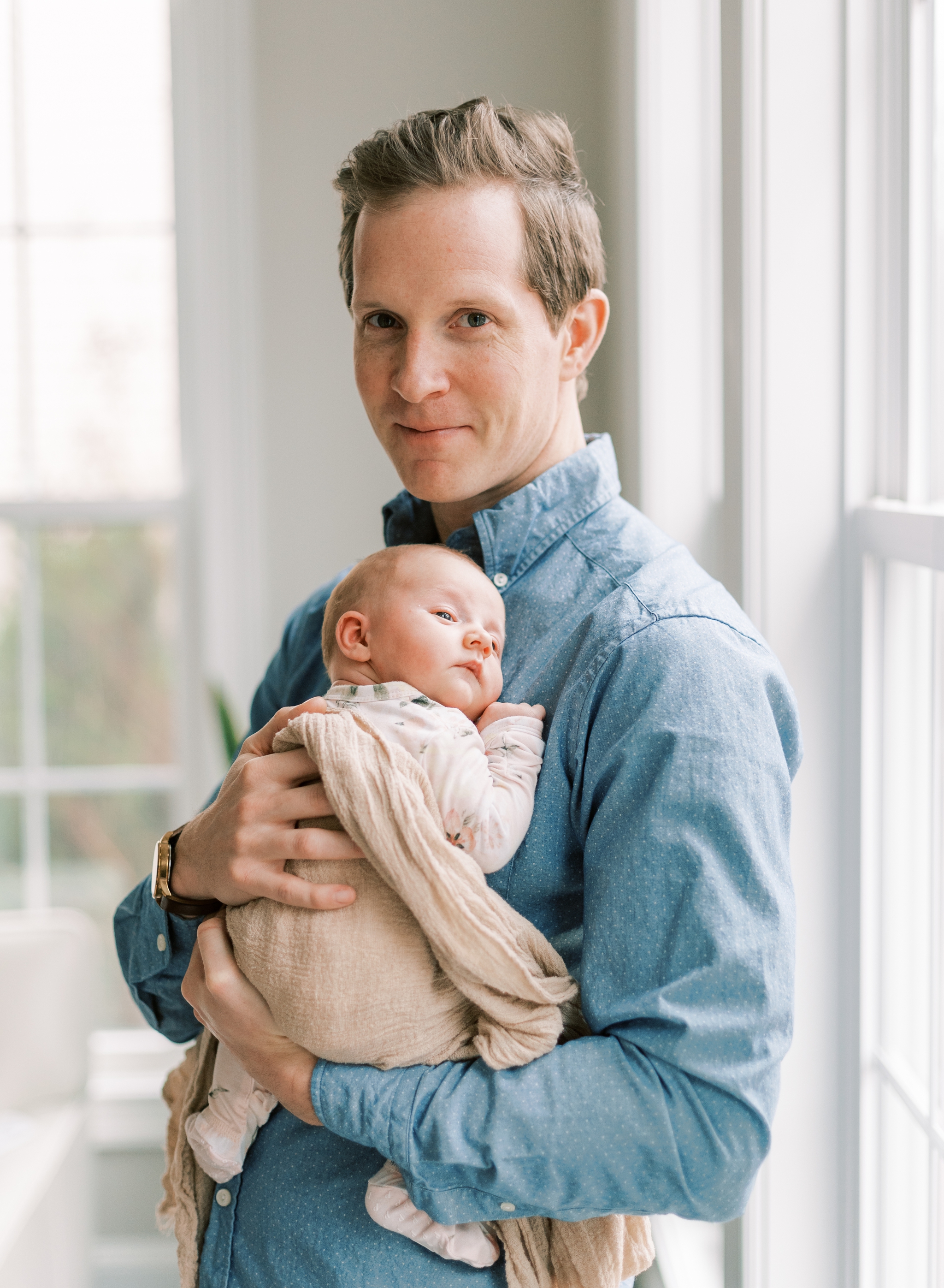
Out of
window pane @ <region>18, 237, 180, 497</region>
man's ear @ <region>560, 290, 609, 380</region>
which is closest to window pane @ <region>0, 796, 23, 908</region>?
window pane @ <region>18, 237, 180, 497</region>

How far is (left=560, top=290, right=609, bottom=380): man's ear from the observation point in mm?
1098

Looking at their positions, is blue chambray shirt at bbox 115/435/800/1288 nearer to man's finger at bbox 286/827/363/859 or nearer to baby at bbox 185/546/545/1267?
baby at bbox 185/546/545/1267

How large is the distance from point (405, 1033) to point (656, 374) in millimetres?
1414

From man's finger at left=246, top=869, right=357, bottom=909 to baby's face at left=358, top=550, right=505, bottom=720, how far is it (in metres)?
0.21

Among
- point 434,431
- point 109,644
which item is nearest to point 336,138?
point 109,644

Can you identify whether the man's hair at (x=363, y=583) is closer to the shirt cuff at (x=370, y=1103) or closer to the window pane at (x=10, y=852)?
the shirt cuff at (x=370, y=1103)

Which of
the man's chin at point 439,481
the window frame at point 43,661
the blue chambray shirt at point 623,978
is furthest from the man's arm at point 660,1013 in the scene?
the window frame at point 43,661

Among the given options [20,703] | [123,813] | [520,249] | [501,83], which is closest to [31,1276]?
[123,813]

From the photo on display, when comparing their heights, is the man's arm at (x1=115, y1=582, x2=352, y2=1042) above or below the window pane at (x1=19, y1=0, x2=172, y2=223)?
below

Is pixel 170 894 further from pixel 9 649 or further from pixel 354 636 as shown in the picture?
pixel 9 649

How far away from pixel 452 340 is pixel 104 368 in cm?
202

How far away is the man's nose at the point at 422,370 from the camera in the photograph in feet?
3.30

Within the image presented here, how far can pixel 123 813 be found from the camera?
285 centimetres

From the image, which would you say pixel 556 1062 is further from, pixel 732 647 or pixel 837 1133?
pixel 837 1133
